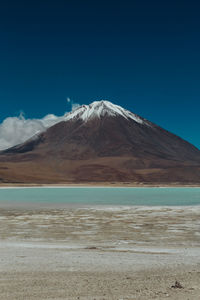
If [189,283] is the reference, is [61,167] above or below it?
above

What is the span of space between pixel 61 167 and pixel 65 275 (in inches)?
6857

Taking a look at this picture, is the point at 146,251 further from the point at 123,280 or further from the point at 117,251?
the point at 123,280

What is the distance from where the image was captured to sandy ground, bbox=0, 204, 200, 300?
22.1ft

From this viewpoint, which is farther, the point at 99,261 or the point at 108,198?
the point at 108,198

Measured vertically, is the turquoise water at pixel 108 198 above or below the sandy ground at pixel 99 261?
above

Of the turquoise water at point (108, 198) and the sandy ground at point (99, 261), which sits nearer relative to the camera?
the sandy ground at point (99, 261)

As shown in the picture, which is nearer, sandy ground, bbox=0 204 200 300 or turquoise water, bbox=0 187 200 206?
sandy ground, bbox=0 204 200 300

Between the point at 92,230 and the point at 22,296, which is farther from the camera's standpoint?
the point at 92,230

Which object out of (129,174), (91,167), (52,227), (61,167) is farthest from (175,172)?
(52,227)

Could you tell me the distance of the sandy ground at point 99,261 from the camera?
674 cm

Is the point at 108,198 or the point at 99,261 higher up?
the point at 108,198

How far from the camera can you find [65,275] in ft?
25.7

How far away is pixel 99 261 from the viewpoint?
9.26 metres

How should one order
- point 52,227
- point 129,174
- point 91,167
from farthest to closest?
point 91,167
point 129,174
point 52,227
